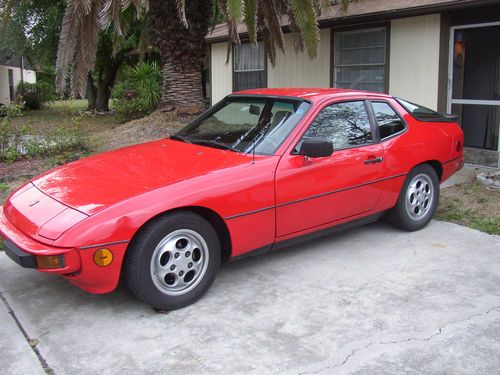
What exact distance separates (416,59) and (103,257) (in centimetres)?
749

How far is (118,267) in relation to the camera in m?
3.50

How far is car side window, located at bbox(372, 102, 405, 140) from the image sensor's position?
520 centimetres

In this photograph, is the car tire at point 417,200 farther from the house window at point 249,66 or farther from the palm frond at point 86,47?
the house window at point 249,66

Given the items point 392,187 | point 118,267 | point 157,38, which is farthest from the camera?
point 157,38

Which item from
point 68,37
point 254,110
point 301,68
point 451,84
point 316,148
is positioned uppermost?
point 68,37

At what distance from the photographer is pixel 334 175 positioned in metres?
4.60

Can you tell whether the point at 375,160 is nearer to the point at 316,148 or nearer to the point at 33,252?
the point at 316,148

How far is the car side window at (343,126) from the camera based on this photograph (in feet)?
15.4

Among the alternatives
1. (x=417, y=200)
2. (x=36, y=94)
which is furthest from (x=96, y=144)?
(x=36, y=94)

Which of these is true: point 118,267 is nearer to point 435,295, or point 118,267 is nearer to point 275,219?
point 275,219

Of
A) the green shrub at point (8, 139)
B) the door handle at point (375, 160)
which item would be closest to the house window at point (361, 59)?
the door handle at point (375, 160)

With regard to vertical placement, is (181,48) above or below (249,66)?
above

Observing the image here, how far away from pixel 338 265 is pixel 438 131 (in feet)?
6.70

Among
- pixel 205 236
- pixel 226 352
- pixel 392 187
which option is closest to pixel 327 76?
pixel 392 187
